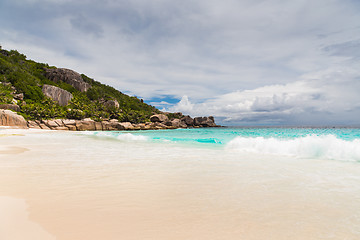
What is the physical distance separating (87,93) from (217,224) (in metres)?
94.3

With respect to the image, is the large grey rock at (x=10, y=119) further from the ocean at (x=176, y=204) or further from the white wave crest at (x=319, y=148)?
Result: the white wave crest at (x=319, y=148)

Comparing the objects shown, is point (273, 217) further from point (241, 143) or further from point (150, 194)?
point (241, 143)

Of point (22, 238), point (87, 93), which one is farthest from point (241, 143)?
point (87, 93)

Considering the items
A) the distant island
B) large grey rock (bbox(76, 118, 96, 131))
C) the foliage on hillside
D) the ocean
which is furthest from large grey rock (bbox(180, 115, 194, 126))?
the ocean

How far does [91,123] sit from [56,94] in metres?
23.9

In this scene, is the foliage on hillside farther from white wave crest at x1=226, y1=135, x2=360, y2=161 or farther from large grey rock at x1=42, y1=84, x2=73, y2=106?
white wave crest at x1=226, y1=135, x2=360, y2=161

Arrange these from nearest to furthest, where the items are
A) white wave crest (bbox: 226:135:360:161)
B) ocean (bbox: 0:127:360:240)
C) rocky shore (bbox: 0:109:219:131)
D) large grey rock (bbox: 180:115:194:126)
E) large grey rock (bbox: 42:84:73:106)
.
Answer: ocean (bbox: 0:127:360:240), white wave crest (bbox: 226:135:360:161), rocky shore (bbox: 0:109:219:131), large grey rock (bbox: 42:84:73:106), large grey rock (bbox: 180:115:194:126)

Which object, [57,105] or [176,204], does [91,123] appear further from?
[176,204]

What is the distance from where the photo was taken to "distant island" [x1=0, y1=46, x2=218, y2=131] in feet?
154

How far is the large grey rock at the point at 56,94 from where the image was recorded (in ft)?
216

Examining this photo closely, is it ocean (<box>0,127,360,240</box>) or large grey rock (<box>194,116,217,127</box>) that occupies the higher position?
large grey rock (<box>194,116,217,127</box>)

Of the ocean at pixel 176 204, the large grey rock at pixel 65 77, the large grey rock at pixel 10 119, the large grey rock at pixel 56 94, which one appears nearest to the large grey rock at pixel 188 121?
the large grey rock at pixel 65 77

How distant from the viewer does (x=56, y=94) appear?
6712cm

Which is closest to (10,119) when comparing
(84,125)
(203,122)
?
(84,125)
